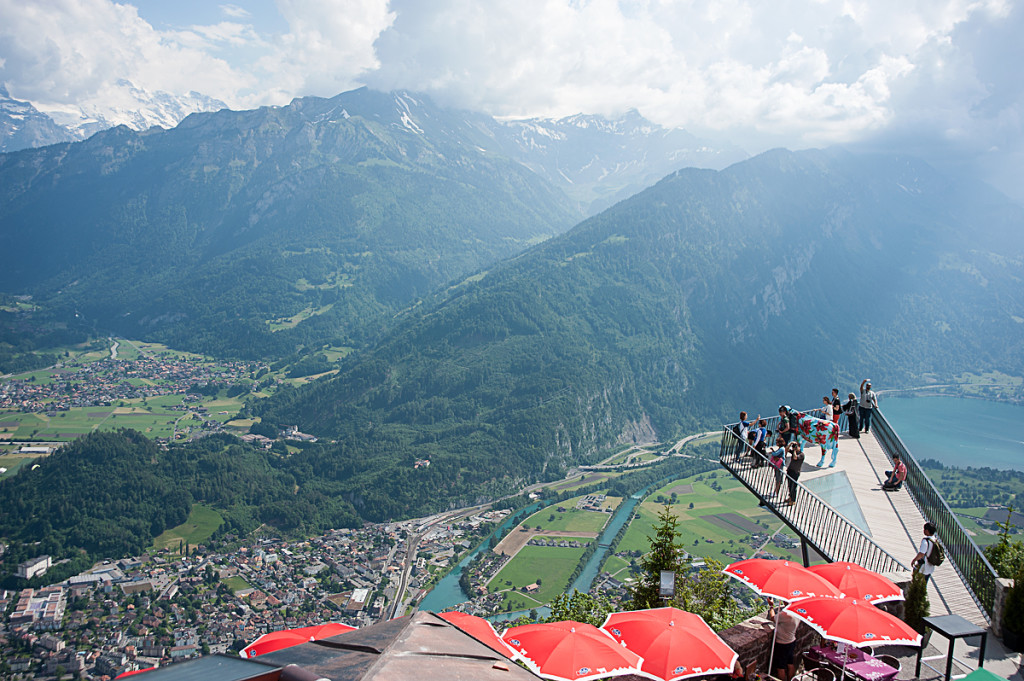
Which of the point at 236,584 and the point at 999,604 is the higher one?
the point at 999,604

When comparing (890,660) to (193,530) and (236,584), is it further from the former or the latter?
(193,530)

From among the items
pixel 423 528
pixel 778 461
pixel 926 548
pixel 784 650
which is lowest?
pixel 423 528

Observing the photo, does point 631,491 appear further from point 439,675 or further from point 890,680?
point 439,675

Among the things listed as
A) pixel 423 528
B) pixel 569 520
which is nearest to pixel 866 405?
pixel 569 520

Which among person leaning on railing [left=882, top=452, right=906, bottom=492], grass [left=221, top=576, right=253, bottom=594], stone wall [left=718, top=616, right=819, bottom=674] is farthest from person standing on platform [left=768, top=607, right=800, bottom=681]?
grass [left=221, top=576, right=253, bottom=594]

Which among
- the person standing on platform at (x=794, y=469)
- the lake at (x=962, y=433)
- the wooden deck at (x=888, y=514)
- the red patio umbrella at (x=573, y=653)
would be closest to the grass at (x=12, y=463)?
the red patio umbrella at (x=573, y=653)

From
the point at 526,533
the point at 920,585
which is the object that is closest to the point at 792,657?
the point at 920,585
